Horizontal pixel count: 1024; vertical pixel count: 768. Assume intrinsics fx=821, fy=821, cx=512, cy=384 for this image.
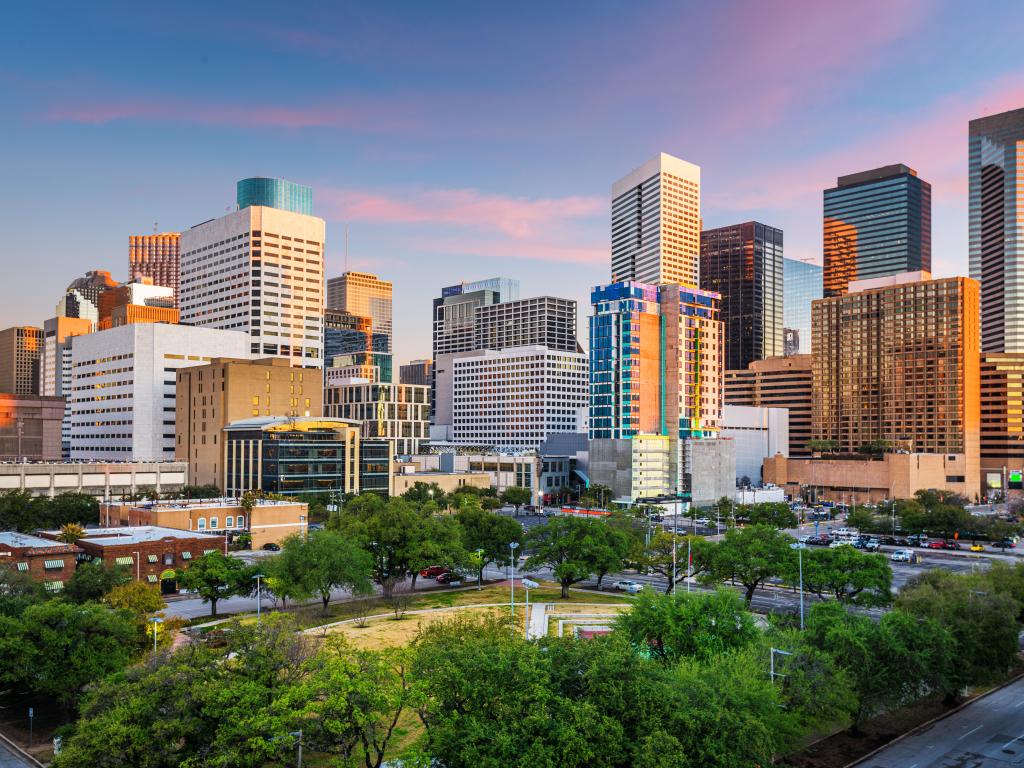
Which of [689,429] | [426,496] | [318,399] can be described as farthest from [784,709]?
[318,399]

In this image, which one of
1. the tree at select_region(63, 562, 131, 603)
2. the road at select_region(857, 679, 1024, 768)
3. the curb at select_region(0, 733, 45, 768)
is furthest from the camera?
the tree at select_region(63, 562, 131, 603)

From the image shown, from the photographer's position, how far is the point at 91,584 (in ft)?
219

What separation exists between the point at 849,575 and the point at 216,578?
2230 inches

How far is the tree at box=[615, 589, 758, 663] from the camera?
161ft

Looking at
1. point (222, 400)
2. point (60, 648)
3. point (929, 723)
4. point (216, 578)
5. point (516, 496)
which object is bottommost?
point (929, 723)

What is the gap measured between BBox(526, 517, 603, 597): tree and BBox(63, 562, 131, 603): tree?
40147mm

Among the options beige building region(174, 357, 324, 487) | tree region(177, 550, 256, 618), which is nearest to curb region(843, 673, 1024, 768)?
tree region(177, 550, 256, 618)

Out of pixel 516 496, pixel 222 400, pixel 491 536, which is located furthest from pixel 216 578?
pixel 222 400

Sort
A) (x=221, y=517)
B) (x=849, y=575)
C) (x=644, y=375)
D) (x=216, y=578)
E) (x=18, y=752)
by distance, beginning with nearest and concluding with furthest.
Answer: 1. (x=18, y=752)
2. (x=849, y=575)
3. (x=216, y=578)
4. (x=221, y=517)
5. (x=644, y=375)

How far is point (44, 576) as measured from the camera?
7456 cm

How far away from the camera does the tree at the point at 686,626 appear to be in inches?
1929

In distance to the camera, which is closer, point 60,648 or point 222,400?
point 60,648

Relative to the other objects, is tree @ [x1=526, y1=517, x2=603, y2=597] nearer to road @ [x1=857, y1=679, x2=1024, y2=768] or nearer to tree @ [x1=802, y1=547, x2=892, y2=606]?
tree @ [x1=802, y1=547, x2=892, y2=606]

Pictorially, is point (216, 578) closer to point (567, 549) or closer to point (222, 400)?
point (567, 549)
